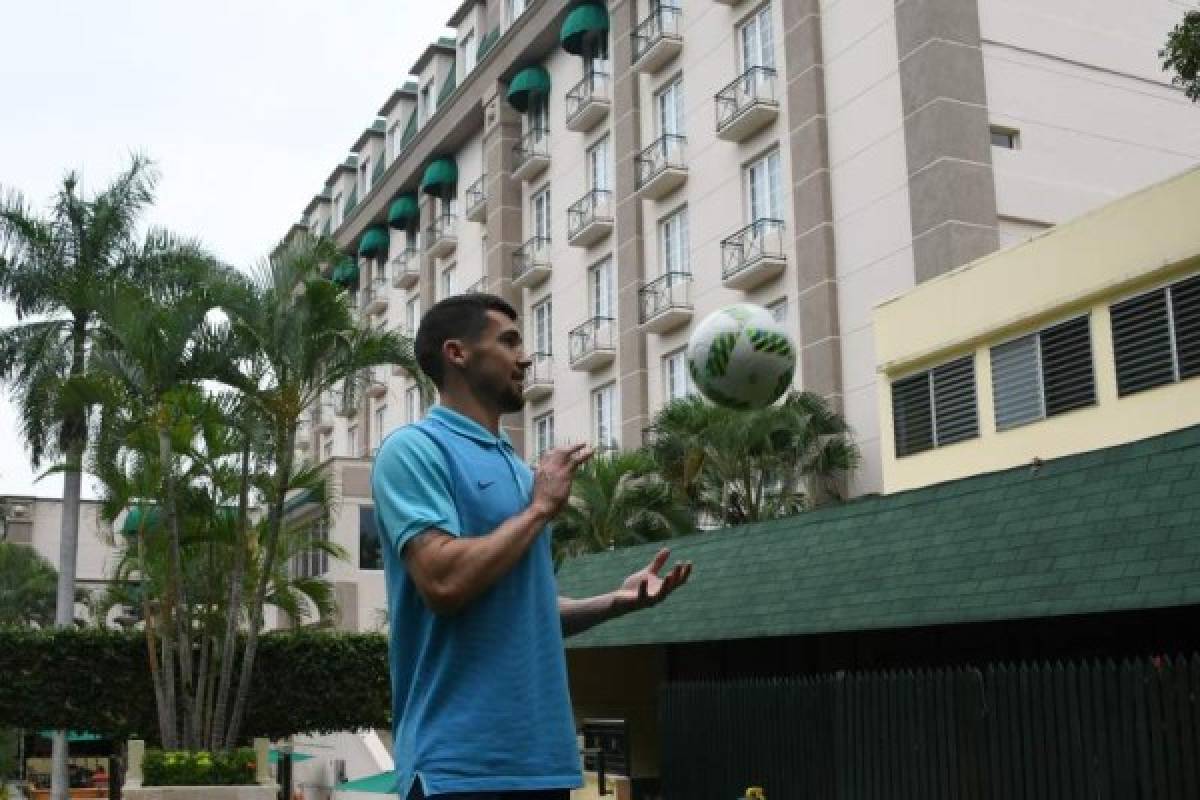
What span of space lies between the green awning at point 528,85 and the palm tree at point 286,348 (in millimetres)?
17984

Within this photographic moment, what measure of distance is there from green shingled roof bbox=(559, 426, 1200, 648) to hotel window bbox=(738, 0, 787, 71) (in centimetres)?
1362

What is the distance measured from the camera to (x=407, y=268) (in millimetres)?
47625

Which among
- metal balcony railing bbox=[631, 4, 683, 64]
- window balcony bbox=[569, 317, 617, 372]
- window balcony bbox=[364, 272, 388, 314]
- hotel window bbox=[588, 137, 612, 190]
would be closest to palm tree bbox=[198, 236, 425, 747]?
window balcony bbox=[569, 317, 617, 372]

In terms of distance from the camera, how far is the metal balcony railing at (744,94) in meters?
28.3

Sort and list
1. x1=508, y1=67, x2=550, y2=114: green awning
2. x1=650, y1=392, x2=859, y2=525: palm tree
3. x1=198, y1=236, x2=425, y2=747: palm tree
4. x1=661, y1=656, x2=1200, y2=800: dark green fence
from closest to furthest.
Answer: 1. x1=661, y1=656, x2=1200, y2=800: dark green fence
2. x1=198, y1=236, x2=425, y2=747: palm tree
3. x1=650, y1=392, x2=859, y2=525: palm tree
4. x1=508, y1=67, x2=550, y2=114: green awning

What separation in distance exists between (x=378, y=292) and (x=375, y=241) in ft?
6.39

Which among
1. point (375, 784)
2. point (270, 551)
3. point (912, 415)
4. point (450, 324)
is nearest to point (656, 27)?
point (912, 415)

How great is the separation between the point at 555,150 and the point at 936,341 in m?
19.7

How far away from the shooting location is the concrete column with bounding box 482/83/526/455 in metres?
39.2

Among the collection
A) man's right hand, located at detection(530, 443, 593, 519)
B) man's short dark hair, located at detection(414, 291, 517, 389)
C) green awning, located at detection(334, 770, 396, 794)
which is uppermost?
man's short dark hair, located at detection(414, 291, 517, 389)

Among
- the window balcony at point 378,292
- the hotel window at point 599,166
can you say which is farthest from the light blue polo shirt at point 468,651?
the window balcony at point 378,292

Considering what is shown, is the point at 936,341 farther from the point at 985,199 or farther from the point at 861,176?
the point at 861,176

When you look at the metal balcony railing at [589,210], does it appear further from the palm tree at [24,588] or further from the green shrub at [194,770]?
the palm tree at [24,588]

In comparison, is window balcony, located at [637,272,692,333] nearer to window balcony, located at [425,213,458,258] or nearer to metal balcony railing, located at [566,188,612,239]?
metal balcony railing, located at [566,188,612,239]
